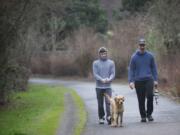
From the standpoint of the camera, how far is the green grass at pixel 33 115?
16.8m

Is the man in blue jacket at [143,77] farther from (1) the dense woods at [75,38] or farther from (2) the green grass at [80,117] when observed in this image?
(1) the dense woods at [75,38]

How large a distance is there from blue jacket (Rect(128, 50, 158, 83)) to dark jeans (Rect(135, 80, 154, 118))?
13cm

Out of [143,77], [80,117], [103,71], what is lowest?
[80,117]

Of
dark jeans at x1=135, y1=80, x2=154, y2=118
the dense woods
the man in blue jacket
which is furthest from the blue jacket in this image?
the dense woods

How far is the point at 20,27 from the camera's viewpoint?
2441cm

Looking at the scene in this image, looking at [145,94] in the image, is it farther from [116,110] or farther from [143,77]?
[116,110]

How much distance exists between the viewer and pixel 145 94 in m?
17.2

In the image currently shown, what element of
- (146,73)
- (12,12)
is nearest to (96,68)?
(146,73)

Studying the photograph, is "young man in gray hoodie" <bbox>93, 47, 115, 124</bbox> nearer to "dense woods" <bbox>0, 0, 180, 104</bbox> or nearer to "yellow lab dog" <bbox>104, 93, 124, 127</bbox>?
"yellow lab dog" <bbox>104, 93, 124, 127</bbox>

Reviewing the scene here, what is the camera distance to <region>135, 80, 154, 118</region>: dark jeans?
1702 centimetres

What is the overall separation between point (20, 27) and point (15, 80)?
2712 mm

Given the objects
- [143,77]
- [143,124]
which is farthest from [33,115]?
[143,124]

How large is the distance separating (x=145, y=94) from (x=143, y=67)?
2.40ft

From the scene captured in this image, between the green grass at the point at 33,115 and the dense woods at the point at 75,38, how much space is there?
88cm
